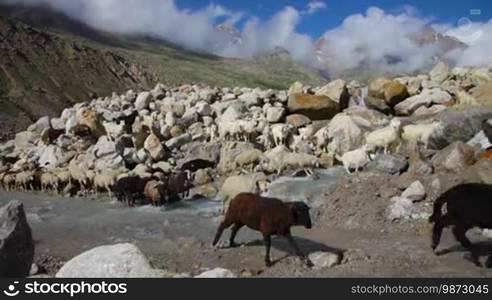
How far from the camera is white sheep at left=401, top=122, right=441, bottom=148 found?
29203mm

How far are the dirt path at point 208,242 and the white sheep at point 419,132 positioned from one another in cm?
1156

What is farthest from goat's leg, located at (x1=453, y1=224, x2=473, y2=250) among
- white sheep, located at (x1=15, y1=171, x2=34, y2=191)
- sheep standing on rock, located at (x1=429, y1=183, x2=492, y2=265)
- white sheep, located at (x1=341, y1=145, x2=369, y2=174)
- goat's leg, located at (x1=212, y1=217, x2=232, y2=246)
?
white sheep, located at (x1=15, y1=171, x2=34, y2=191)

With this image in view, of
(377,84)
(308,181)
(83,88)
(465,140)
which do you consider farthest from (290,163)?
(83,88)

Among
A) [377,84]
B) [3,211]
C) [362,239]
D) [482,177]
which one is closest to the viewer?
[3,211]

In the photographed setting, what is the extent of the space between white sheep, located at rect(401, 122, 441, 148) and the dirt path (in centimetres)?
1156

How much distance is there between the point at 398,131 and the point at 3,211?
22442 millimetres

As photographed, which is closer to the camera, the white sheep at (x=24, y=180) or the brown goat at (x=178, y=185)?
the brown goat at (x=178, y=185)

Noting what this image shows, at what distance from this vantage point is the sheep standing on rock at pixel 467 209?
1360 cm

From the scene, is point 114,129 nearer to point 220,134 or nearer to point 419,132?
point 220,134

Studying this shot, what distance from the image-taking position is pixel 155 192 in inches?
1026

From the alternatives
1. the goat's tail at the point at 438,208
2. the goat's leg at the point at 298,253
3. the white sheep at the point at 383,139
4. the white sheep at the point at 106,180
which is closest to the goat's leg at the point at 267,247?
the goat's leg at the point at 298,253

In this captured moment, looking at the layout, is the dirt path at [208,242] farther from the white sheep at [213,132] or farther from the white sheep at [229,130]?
the white sheep at [213,132]

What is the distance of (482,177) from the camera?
1998cm

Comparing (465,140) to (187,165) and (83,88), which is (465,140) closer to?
(187,165)
